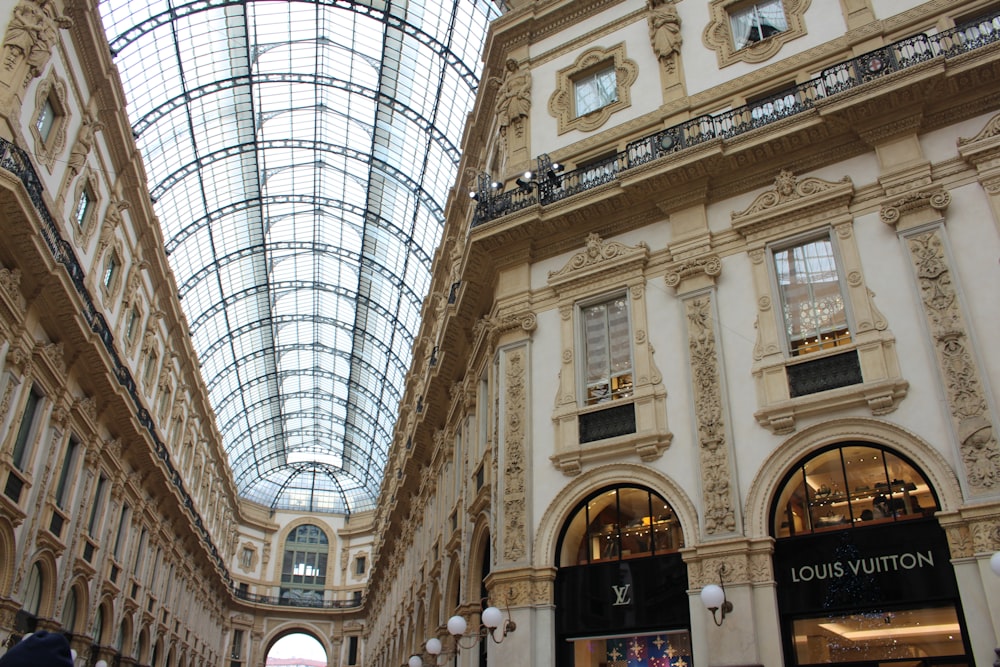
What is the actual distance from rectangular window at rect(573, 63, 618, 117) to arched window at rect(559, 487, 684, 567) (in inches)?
358

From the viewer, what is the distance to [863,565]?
1133 centimetres

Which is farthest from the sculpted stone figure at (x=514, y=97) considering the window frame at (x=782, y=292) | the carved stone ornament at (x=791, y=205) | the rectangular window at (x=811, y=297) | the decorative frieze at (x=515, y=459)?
the rectangular window at (x=811, y=297)

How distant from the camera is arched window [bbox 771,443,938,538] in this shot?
1148cm

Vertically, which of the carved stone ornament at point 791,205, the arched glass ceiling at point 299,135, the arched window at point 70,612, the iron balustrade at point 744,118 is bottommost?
the arched window at point 70,612

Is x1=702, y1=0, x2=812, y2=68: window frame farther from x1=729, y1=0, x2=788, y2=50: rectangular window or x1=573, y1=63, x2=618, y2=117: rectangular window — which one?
x1=573, y1=63, x2=618, y2=117: rectangular window

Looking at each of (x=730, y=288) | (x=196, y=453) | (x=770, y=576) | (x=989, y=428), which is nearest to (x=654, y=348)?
(x=730, y=288)

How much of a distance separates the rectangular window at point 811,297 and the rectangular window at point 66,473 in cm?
1950

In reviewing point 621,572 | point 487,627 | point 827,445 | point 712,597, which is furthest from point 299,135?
point 712,597

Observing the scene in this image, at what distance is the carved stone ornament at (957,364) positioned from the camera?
10.8 m

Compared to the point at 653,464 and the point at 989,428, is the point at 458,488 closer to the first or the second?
the point at 653,464

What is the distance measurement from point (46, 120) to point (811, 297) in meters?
18.0

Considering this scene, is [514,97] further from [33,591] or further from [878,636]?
[33,591]

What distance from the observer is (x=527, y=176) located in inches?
662

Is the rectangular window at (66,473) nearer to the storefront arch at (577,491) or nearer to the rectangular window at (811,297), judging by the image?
the storefront arch at (577,491)
